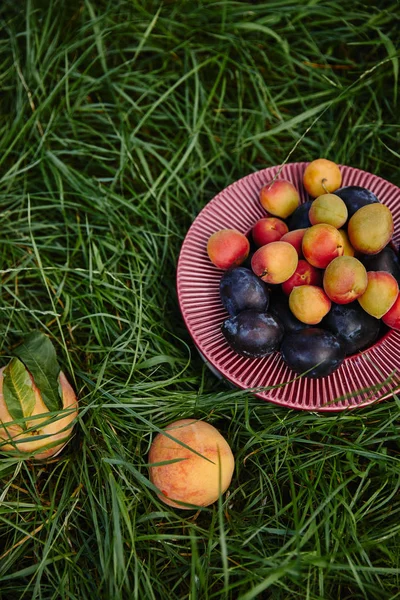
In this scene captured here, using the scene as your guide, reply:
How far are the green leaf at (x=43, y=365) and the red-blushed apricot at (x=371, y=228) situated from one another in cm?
99

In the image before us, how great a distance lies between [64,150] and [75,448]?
115 centimetres

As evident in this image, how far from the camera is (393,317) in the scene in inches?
61.2

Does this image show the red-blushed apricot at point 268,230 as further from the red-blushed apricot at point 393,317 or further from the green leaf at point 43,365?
the green leaf at point 43,365

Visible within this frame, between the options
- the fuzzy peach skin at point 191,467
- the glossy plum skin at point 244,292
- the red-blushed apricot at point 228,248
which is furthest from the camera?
the red-blushed apricot at point 228,248

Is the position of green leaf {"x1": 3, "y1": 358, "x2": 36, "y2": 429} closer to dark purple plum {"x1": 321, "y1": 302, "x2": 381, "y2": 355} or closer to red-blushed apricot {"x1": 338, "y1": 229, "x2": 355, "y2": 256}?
dark purple plum {"x1": 321, "y1": 302, "x2": 381, "y2": 355}

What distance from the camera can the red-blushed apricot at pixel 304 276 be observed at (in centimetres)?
162

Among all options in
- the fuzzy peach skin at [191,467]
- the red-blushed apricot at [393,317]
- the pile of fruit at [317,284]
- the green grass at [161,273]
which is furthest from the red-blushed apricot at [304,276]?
the fuzzy peach skin at [191,467]

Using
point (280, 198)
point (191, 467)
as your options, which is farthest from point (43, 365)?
point (280, 198)

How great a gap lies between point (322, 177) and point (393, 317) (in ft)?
1.67

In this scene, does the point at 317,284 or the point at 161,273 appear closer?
the point at 317,284

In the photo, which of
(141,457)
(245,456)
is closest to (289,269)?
(245,456)

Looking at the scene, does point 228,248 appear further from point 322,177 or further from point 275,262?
point 322,177

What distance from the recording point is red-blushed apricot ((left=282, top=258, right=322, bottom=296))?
1.62 metres

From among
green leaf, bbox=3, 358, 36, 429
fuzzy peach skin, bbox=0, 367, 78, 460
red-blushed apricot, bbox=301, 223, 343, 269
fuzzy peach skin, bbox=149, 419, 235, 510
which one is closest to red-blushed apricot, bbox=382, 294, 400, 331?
red-blushed apricot, bbox=301, 223, 343, 269
